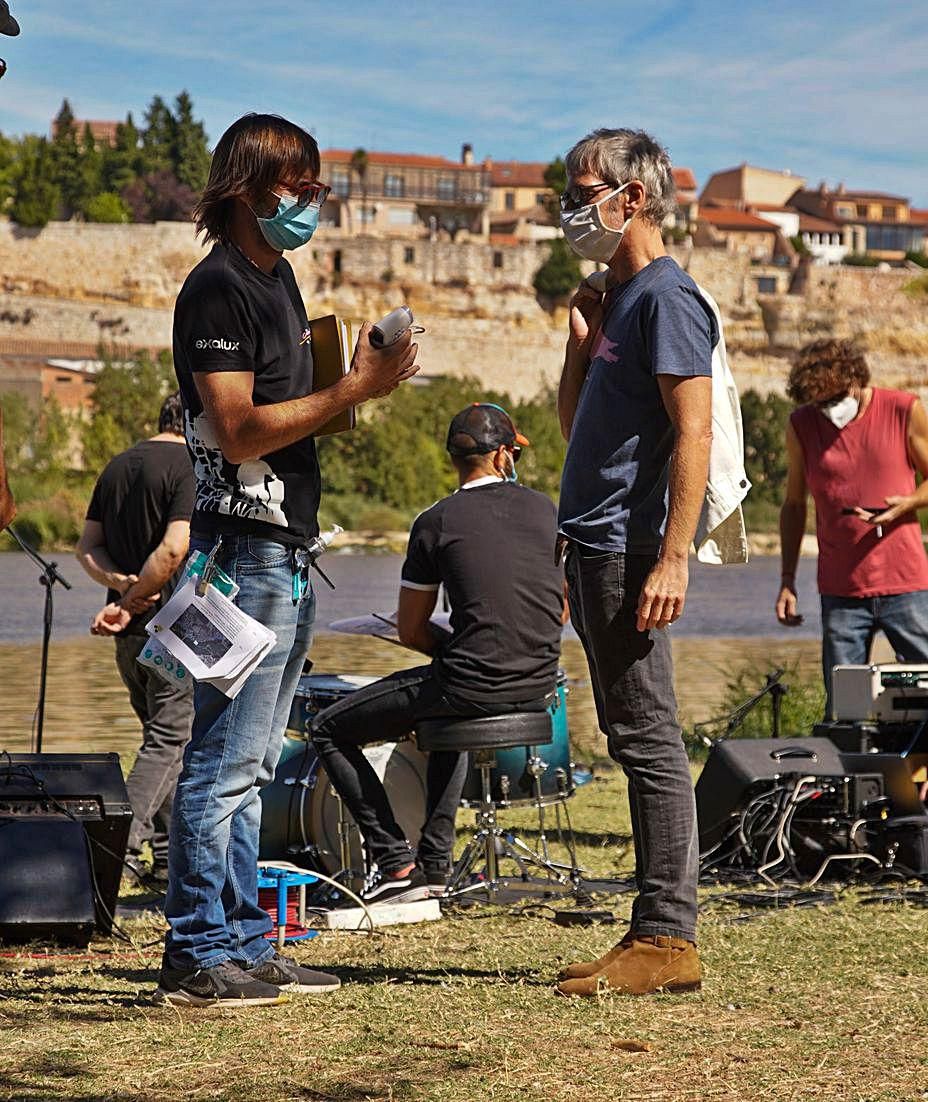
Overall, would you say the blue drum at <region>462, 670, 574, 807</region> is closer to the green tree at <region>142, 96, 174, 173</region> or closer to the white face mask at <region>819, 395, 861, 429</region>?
the white face mask at <region>819, 395, 861, 429</region>

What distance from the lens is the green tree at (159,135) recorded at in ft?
325

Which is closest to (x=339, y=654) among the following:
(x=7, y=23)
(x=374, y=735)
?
(x=374, y=735)

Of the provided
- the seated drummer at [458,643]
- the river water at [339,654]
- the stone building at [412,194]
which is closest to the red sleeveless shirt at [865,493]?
the seated drummer at [458,643]

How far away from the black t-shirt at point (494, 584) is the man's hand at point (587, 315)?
40.5 inches

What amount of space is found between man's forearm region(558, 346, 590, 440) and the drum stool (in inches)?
40.3

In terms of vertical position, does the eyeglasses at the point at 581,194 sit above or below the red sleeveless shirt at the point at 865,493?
above

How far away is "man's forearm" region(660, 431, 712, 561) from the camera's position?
3713 mm

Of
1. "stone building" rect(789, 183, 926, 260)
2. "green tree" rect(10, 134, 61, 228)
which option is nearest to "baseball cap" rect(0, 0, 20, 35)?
"green tree" rect(10, 134, 61, 228)

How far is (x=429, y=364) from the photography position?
8300 cm

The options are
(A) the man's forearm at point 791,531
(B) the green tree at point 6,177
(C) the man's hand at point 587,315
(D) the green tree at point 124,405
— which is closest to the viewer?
(C) the man's hand at point 587,315

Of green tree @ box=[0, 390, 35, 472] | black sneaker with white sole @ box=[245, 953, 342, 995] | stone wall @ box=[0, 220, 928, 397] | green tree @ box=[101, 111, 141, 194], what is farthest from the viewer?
green tree @ box=[101, 111, 141, 194]

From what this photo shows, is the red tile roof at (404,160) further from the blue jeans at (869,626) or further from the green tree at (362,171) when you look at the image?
the blue jeans at (869,626)

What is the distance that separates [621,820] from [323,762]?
6.74 ft

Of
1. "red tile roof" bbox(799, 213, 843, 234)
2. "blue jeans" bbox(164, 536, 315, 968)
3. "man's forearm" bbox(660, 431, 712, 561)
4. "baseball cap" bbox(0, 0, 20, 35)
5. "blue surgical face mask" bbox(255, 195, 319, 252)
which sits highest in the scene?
"red tile roof" bbox(799, 213, 843, 234)
